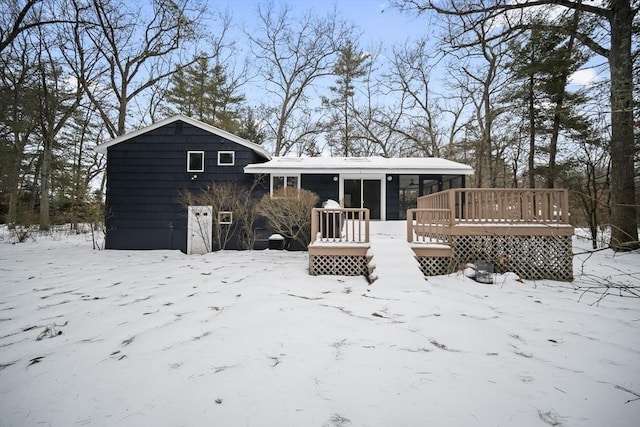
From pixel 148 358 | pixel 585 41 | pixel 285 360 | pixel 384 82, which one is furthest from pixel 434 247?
pixel 384 82

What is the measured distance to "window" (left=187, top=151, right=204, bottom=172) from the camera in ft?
33.9

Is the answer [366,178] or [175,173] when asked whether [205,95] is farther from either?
[366,178]

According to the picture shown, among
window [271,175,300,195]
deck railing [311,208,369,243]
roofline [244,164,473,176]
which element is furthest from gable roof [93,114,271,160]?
deck railing [311,208,369,243]

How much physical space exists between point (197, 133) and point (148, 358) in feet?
32.0

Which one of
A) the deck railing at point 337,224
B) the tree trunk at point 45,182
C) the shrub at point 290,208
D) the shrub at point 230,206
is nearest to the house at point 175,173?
the shrub at point 230,206

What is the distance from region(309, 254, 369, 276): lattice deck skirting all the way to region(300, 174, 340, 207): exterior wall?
5.08 metres

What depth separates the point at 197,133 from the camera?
34.0ft

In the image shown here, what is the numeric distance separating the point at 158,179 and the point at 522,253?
39.7 feet

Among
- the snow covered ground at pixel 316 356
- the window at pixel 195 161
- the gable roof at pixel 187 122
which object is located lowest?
the snow covered ground at pixel 316 356

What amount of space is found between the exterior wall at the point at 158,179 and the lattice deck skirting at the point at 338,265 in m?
5.74

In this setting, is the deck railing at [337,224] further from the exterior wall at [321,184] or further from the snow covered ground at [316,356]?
the exterior wall at [321,184]

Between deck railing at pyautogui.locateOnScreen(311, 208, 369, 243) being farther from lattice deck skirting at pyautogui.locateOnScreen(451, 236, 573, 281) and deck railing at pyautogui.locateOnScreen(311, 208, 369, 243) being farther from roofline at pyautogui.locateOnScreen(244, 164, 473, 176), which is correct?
roofline at pyautogui.locateOnScreen(244, 164, 473, 176)

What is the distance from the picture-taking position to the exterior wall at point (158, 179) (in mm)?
10141

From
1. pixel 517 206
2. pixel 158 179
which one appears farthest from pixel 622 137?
pixel 158 179
